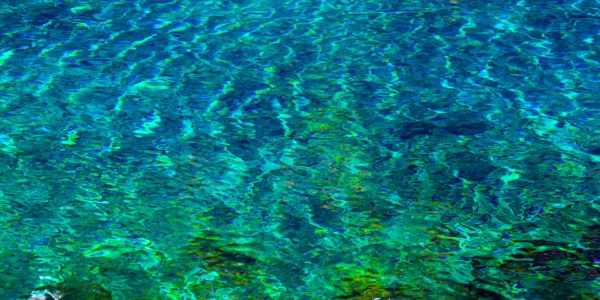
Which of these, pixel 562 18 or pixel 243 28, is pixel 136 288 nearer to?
pixel 243 28

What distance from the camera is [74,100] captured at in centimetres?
560

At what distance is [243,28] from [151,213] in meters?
2.84

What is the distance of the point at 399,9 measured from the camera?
23.5 ft

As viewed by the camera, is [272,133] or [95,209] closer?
[95,209]

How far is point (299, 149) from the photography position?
5078mm

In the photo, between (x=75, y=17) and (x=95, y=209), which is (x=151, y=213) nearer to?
(x=95, y=209)

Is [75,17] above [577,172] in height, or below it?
above

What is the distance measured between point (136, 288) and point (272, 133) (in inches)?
70.5

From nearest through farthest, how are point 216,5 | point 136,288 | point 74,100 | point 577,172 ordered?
1. point 136,288
2. point 577,172
3. point 74,100
4. point 216,5

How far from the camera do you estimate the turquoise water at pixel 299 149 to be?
3977mm

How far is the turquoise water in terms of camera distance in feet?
13.0


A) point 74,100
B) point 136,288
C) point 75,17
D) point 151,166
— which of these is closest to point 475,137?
point 151,166

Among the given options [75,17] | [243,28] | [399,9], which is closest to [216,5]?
[243,28]

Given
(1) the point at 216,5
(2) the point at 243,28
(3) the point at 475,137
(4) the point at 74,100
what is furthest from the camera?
(1) the point at 216,5
